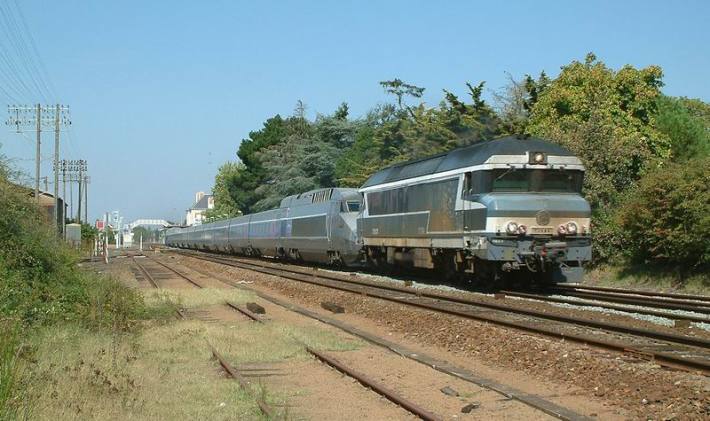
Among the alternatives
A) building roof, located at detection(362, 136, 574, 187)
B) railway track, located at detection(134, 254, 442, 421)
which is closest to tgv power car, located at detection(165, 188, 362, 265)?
building roof, located at detection(362, 136, 574, 187)

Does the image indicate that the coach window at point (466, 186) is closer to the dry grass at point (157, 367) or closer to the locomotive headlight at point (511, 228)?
the locomotive headlight at point (511, 228)

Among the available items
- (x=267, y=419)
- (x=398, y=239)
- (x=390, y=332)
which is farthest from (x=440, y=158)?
(x=267, y=419)

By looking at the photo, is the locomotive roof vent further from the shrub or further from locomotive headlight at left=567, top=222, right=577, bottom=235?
the shrub

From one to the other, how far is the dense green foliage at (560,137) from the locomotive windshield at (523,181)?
552 cm

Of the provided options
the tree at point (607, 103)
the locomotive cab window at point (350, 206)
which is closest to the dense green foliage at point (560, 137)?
the tree at point (607, 103)

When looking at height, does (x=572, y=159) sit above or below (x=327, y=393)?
above

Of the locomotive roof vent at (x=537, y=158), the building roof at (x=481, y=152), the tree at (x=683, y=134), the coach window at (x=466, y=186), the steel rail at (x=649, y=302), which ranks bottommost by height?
the steel rail at (x=649, y=302)

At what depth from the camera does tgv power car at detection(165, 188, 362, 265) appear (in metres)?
31.7

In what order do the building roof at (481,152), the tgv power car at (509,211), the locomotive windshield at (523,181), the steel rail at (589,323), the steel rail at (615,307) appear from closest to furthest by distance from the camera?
the steel rail at (589,323), the steel rail at (615,307), the tgv power car at (509,211), the locomotive windshield at (523,181), the building roof at (481,152)

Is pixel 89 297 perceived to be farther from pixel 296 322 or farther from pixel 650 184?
pixel 650 184

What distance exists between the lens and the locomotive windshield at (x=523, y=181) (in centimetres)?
1886

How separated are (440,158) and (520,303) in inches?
264

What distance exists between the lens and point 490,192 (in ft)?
61.8

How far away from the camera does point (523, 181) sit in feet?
62.4
